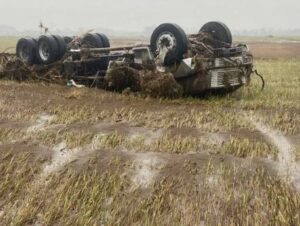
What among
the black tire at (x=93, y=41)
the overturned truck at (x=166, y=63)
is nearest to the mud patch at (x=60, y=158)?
the overturned truck at (x=166, y=63)

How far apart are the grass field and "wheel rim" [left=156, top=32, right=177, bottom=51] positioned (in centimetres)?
145

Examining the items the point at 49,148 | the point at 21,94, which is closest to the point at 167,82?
the point at 21,94

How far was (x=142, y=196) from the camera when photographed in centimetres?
603

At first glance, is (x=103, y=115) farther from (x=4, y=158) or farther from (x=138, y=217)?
(x=138, y=217)

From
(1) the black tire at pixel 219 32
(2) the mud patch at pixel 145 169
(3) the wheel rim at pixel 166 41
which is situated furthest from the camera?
(1) the black tire at pixel 219 32

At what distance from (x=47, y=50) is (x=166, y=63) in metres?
3.77

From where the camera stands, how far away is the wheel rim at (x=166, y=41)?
1112 centimetres

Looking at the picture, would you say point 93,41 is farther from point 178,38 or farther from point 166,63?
point 178,38

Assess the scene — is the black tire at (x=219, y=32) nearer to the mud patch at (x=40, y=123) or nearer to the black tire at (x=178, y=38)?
the black tire at (x=178, y=38)

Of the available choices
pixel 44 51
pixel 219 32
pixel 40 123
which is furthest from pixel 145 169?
pixel 44 51

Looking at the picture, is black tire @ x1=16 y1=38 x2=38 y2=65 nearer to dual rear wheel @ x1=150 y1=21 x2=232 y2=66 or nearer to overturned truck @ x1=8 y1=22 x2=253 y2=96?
overturned truck @ x1=8 y1=22 x2=253 y2=96

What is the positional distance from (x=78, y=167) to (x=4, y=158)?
1037mm

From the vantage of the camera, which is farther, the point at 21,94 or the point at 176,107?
the point at 21,94

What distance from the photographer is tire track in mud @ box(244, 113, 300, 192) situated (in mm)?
6398
